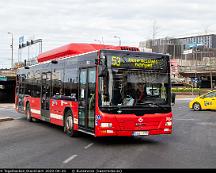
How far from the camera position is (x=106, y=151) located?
1051 cm

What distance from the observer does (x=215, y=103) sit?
2952cm

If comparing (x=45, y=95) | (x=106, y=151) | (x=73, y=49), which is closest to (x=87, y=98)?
(x=106, y=151)

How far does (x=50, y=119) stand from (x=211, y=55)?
10357 centimetres

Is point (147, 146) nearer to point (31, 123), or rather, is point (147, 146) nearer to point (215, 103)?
point (31, 123)

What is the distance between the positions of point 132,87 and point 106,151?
219 cm

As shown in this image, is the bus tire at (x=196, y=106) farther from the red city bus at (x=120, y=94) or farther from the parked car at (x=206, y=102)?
the red city bus at (x=120, y=94)

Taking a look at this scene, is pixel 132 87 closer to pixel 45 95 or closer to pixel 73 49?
pixel 73 49

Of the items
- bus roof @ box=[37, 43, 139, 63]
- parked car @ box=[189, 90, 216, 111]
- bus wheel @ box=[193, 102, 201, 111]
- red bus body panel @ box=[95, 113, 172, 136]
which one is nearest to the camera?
red bus body panel @ box=[95, 113, 172, 136]

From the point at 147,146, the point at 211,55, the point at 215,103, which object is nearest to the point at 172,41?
the point at 211,55

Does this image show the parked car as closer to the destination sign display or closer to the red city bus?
the red city bus

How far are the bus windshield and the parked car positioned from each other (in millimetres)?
18351

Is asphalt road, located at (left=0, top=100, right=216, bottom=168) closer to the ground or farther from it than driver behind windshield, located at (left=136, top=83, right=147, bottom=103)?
closer to the ground

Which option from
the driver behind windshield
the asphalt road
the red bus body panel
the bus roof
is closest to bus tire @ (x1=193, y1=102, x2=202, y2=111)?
the asphalt road

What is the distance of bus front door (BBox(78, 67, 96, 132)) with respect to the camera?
11.9m
